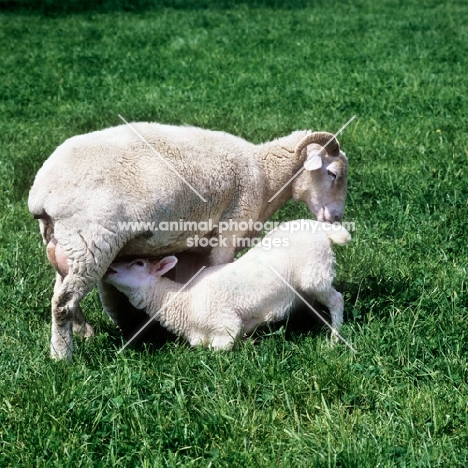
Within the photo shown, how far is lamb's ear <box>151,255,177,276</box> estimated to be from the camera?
4.68 metres

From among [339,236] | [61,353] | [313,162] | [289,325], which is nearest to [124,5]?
[313,162]

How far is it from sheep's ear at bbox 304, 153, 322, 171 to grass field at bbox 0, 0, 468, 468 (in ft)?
2.46

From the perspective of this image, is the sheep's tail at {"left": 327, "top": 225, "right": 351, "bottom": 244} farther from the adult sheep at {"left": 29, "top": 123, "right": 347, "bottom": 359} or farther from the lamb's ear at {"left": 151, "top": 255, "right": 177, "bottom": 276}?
the lamb's ear at {"left": 151, "top": 255, "right": 177, "bottom": 276}

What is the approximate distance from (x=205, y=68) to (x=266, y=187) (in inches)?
280

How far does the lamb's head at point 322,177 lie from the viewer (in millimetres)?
5422

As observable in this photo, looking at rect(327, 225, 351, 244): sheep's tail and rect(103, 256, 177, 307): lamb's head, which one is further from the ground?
rect(327, 225, 351, 244): sheep's tail

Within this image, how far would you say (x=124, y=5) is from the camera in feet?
65.3

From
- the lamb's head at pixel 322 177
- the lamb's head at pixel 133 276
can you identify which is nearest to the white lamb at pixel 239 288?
the lamb's head at pixel 133 276

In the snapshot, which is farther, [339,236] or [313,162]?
[313,162]

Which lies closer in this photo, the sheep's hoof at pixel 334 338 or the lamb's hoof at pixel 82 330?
the sheep's hoof at pixel 334 338

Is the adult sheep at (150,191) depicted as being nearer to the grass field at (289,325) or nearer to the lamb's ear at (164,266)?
the lamb's ear at (164,266)

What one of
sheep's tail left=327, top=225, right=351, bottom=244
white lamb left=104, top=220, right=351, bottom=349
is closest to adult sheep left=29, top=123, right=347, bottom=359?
white lamb left=104, top=220, right=351, bottom=349

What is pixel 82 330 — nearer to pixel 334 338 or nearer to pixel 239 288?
pixel 239 288

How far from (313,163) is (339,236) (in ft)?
2.60
